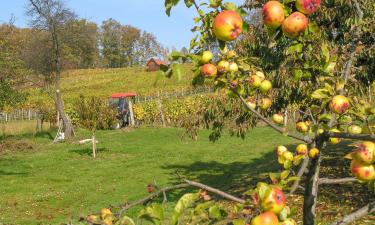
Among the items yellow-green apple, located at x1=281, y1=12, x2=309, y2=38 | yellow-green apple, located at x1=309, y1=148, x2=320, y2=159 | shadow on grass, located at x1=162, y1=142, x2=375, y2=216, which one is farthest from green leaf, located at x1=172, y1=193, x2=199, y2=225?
shadow on grass, located at x1=162, y1=142, x2=375, y2=216

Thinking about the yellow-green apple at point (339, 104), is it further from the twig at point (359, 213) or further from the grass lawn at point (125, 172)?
the grass lawn at point (125, 172)

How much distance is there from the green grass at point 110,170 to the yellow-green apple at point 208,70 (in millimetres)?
4997

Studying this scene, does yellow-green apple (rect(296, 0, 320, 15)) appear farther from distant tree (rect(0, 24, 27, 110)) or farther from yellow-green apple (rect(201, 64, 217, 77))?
distant tree (rect(0, 24, 27, 110))

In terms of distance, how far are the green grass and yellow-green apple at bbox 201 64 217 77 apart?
500cm

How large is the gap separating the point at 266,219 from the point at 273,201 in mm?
69

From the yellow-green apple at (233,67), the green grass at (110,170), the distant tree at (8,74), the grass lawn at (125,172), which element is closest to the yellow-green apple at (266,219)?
the yellow-green apple at (233,67)

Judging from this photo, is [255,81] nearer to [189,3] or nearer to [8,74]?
[189,3]

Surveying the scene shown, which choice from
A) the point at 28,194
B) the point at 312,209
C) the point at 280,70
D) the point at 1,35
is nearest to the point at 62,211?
the point at 28,194

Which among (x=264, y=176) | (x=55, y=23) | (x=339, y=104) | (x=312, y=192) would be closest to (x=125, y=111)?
(x=55, y=23)

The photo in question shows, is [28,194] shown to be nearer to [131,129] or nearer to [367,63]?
[367,63]

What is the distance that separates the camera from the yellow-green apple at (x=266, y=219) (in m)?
1.39

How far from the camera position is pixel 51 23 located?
2403 cm

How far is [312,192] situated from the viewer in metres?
2.28

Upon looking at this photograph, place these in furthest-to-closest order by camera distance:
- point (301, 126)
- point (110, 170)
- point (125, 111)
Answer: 1. point (125, 111)
2. point (110, 170)
3. point (301, 126)
